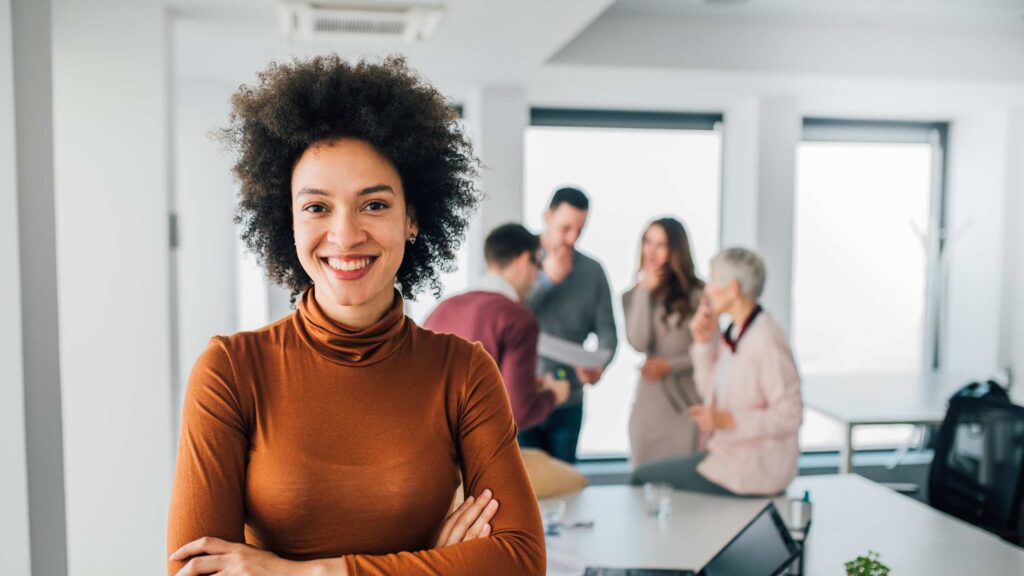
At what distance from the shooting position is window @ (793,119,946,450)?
575 cm

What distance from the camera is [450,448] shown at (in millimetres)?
1274

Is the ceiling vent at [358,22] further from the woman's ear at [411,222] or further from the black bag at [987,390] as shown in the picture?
the black bag at [987,390]

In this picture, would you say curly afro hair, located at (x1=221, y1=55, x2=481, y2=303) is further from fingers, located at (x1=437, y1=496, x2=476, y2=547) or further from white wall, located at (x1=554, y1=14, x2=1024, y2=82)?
white wall, located at (x1=554, y1=14, x2=1024, y2=82)

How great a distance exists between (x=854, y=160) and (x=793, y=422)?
3923 mm

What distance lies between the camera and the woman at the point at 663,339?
371 centimetres

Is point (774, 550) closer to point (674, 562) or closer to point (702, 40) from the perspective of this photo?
point (674, 562)

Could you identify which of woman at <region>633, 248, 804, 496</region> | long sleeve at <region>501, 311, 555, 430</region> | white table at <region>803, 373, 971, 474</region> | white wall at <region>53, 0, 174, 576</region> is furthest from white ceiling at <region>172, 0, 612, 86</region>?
white table at <region>803, 373, 971, 474</region>

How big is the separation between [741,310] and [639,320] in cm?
106

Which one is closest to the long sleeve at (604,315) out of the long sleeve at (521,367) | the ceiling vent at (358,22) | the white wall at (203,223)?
the long sleeve at (521,367)

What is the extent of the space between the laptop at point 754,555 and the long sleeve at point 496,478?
2.26ft

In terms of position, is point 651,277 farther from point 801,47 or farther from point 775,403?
point 801,47

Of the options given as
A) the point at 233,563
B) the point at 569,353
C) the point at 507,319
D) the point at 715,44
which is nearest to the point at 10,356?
the point at 233,563

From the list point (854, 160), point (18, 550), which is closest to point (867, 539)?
point (18, 550)

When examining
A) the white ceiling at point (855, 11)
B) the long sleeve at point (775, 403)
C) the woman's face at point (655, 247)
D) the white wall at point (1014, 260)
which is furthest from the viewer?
the white wall at point (1014, 260)
